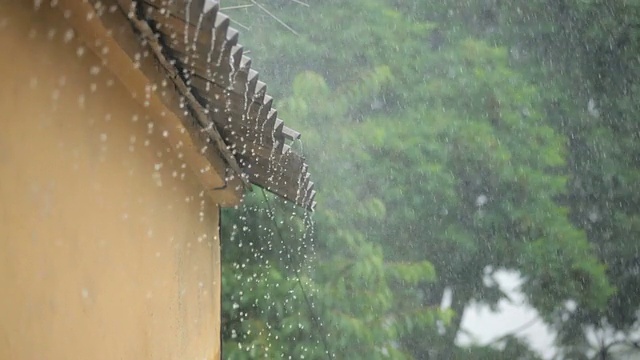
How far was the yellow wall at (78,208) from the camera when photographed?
235 centimetres

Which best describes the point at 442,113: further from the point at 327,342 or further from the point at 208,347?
the point at 208,347

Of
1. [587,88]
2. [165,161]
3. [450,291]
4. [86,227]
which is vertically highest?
[86,227]

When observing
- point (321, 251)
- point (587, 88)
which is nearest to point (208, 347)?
point (321, 251)

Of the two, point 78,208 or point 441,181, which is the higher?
point 78,208

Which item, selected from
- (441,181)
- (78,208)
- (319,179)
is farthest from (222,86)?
(441,181)


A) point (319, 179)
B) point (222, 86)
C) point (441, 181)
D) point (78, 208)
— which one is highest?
point (222, 86)

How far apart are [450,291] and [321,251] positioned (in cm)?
476

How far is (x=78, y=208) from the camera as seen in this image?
283 cm

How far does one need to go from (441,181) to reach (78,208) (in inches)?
318

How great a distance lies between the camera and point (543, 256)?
34.9ft

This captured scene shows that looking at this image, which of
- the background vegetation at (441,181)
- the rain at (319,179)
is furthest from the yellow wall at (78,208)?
the background vegetation at (441,181)

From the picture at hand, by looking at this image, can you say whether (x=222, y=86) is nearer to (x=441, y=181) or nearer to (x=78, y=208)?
(x=78, y=208)

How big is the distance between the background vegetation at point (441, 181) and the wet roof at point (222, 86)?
2381mm

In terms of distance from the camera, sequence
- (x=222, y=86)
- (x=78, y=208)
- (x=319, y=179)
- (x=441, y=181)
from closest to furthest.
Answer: (x=78, y=208) < (x=222, y=86) < (x=319, y=179) < (x=441, y=181)
